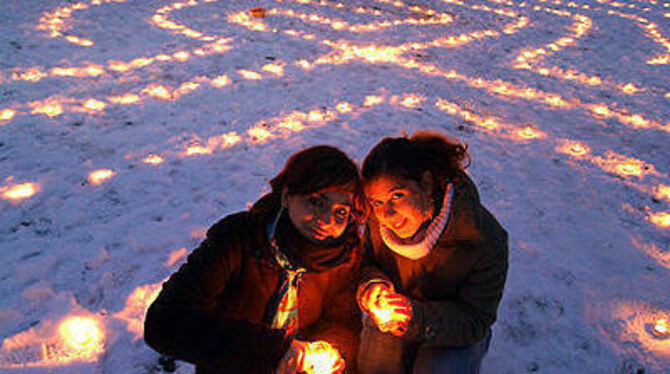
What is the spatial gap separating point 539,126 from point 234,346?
628 cm

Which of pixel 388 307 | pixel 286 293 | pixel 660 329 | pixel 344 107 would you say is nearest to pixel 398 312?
pixel 388 307

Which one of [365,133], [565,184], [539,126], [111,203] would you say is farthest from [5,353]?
[539,126]

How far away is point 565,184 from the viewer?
5.20 metres

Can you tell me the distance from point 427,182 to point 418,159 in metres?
0.13

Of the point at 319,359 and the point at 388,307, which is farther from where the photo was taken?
the point at 388,307

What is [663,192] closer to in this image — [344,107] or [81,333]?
[344,107]

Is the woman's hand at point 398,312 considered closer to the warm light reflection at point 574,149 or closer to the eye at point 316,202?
the eye at point 316,202

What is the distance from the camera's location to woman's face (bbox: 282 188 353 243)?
6.04 feet

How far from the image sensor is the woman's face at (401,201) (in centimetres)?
196

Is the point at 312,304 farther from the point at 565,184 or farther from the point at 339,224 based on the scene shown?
the point at 565,184

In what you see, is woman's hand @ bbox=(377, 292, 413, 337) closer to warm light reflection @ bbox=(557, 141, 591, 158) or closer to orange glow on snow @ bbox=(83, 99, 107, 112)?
warm light reflection @ bbox=(557, 141, 591, 158)

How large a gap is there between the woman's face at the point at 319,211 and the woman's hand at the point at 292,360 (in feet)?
1.68

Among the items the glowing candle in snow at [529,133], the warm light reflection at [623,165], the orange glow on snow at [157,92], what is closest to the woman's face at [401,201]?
the warm light reflection at [623,165]

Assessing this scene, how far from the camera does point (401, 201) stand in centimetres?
199
